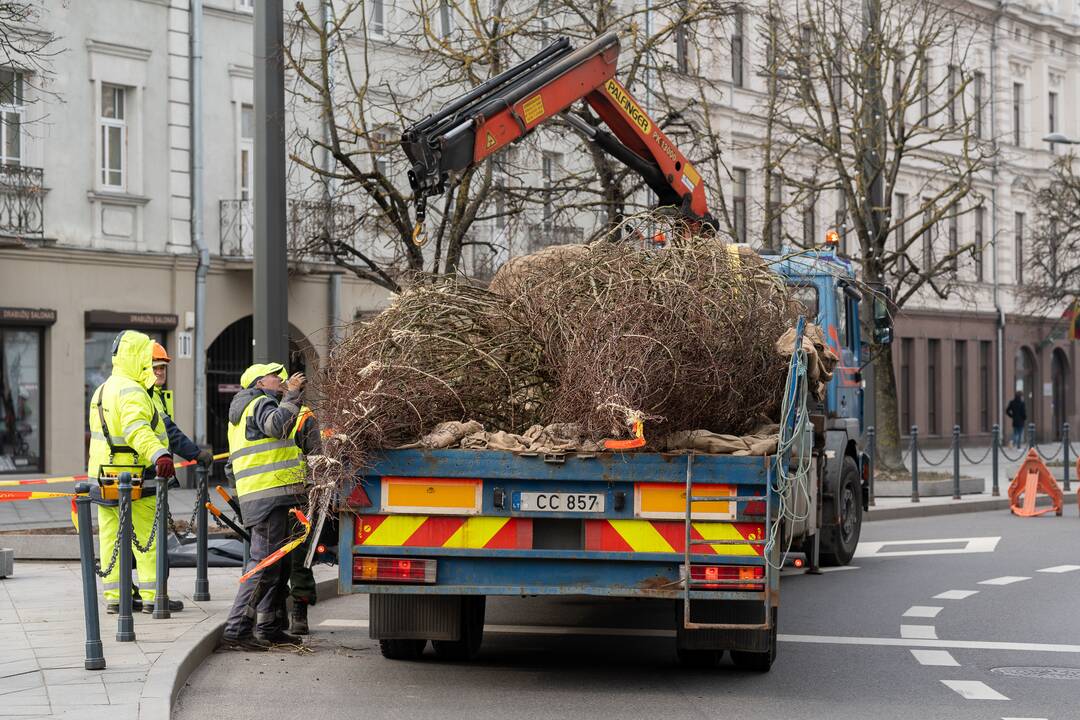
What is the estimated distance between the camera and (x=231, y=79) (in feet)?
88.9

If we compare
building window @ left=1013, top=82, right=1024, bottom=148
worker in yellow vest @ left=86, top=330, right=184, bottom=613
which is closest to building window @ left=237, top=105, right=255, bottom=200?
worker in yellow vest @ left=86, top=330, right=184, bottom=613

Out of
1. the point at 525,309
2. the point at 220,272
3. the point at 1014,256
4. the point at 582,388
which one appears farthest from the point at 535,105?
the point at 1014,256

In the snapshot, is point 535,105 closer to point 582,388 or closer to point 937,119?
point 582,388

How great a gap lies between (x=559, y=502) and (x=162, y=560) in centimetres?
332

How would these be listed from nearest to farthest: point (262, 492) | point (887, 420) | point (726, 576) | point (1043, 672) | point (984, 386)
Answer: point (726, 576) → point (1043, 672) → point (262, 492) → point (887, 420) → point (984, 386)

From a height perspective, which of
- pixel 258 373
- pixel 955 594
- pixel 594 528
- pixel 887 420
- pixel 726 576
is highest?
pixel 258 373

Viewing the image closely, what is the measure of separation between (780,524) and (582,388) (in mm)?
1222

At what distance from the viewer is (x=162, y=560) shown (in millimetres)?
10320

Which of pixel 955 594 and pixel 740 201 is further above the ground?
pixel 740 201

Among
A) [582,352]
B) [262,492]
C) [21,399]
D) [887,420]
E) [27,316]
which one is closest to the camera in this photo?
[582,352]

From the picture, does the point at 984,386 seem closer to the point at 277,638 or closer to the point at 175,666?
the point at 277,638

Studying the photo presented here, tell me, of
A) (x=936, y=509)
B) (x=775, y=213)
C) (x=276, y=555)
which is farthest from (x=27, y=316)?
(x=276, y=555)

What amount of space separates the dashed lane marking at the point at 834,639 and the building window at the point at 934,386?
35505mm

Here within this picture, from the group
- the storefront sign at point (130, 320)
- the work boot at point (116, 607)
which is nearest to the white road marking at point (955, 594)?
the work boot at point (116, 607)
